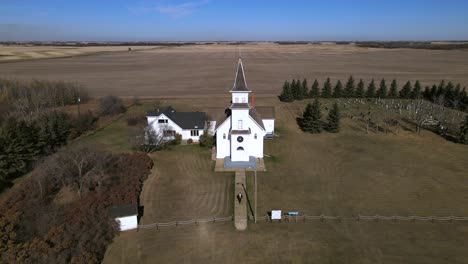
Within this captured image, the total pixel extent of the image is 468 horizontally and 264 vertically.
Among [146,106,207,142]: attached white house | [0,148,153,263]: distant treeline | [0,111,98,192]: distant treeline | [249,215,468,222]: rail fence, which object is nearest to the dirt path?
[249,215,468,222]: rail fence

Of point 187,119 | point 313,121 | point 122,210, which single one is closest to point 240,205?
point 122,210

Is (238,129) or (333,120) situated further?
(333,120)

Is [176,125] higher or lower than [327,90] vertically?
lower

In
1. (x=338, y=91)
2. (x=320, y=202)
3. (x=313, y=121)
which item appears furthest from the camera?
(x=338, y=91)

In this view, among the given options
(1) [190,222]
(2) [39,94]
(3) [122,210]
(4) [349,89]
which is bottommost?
(1) [190,222]

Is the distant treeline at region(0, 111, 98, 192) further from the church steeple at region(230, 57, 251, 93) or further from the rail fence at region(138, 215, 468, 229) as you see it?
the church steeple at region(230, 57, 251, 93)

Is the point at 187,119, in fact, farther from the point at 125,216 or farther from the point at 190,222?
the point at 125,216

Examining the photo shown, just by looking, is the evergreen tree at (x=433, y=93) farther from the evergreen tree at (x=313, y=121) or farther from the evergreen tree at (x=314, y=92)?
the evergreen tree at (x=313, y=121)
